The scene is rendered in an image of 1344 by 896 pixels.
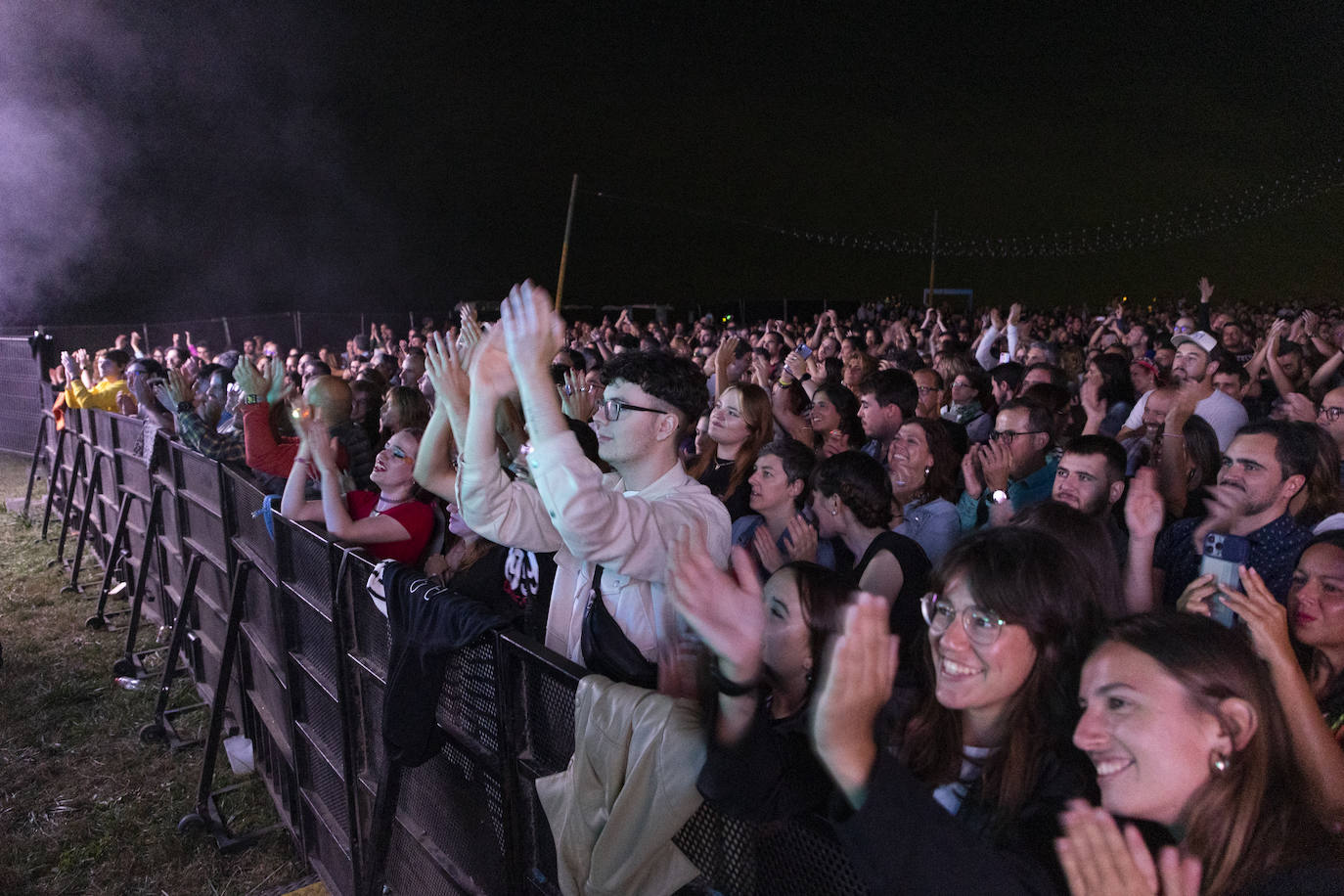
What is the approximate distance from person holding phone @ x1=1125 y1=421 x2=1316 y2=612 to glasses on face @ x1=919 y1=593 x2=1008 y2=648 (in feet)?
5.25

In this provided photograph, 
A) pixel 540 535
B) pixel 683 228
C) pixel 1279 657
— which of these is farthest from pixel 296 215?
pixel 1279 657

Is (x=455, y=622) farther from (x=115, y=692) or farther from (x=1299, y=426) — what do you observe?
(x=115, y=692)

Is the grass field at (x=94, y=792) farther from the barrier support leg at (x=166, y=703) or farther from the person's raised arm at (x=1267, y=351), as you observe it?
the person's raised arm at (x=1267, y=351)

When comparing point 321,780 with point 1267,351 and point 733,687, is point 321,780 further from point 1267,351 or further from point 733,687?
point 1267,351

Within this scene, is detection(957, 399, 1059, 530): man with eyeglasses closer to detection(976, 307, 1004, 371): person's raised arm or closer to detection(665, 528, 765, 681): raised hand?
detection(665, 528, 765, 681): raised hand

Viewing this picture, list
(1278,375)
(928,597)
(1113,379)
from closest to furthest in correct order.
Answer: (928,597), (1113,379), (1278,375)

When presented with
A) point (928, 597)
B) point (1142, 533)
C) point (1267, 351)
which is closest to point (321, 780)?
point (928, 597)

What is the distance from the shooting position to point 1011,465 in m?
4.60

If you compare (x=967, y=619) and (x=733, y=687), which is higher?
(x=967, y=619)

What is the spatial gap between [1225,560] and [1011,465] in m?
1.70

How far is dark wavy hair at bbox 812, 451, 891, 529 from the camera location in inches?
143

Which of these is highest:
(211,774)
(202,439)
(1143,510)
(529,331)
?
(529,331)

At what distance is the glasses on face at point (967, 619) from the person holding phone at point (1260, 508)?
1.60 m

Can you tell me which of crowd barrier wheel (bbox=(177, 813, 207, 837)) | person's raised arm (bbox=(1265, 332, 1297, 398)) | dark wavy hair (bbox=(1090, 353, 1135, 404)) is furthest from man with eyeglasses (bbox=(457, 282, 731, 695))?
person's raised arm (bbox=(1265, 332, 1297, 398))
